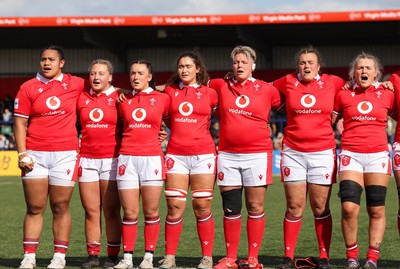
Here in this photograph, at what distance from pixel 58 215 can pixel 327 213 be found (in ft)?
8.21

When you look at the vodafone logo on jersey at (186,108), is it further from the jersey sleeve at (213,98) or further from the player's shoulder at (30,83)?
the player's shoulder at (30,83)

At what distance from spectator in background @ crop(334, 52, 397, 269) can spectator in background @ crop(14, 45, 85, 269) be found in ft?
8.21

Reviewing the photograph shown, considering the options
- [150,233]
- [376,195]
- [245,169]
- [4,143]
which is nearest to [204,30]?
[4,143]

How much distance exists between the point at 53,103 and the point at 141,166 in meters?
0.99

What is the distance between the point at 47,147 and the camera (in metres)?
7.74

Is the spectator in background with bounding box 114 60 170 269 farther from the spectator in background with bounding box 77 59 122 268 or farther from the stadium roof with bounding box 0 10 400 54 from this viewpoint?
the stadium roof with bounding box 0 10 400 54

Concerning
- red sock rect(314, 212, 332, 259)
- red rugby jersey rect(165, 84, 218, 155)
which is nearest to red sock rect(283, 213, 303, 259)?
red sock rect(314, 212, 332, 259)

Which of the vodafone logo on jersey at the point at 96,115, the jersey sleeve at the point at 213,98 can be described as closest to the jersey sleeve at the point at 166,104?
the jersey sleeve at the point at 213,98

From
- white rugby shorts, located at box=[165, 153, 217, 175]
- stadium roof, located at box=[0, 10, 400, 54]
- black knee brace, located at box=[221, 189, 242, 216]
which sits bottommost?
black knee brace, located at box=[221, 189, 242, 216]

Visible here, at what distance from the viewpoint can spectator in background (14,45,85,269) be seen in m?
7.73

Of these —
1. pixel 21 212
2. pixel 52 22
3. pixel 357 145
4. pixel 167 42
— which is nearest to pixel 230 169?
pixel 357 145

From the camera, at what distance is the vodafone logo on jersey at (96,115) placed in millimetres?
7930

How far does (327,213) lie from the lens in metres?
7.91

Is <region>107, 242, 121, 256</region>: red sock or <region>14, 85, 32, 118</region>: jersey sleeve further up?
<region>14, 85, 32, 118</region>: jersey sleeve
